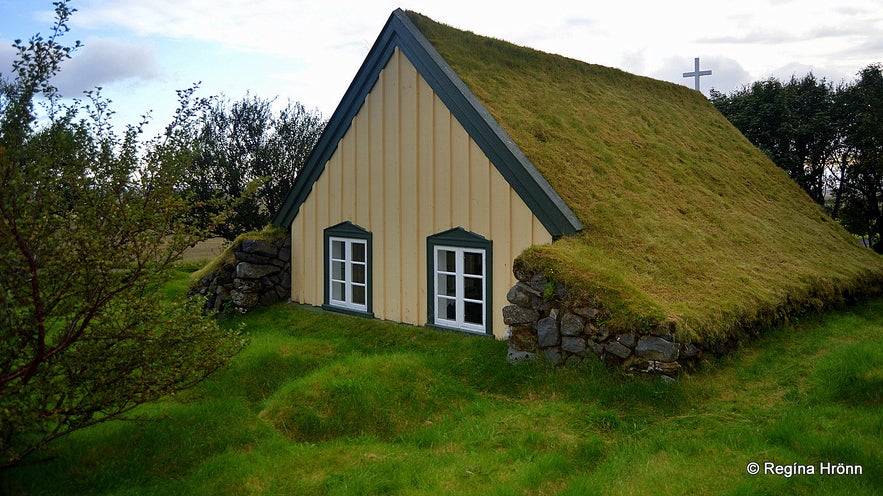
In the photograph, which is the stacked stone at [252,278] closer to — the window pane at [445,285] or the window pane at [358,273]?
the window pane at [358,273]

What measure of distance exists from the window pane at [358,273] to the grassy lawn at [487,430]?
10.9 ft

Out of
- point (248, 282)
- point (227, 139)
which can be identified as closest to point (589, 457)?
point (248, 282)

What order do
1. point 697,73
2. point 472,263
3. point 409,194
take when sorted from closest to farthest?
point 472,263, point 409,194, point 697,73

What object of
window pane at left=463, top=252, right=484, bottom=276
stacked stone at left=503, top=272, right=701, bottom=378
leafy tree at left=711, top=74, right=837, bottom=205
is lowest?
stacked stone at left=503, top=272, right=701, bottom=378

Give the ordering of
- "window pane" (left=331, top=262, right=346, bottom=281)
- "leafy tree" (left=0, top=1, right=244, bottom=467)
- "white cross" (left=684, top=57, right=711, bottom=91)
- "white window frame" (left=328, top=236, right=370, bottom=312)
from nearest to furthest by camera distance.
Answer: "leafy tree" (left=0, top=1, right=244, bottom=467) → "white window frame" (left=328, top=236, right=370, bottom=312) → "window pane" (left=331, top=262, right=346, bottom=281) → "white cross" (left=684, top=57, right=711, bottom=91)

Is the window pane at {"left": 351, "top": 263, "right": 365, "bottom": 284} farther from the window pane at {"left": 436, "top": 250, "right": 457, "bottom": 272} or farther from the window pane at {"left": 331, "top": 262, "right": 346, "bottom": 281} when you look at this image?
the window pane at {"left": 436, "top": 250, "right": 457, "bottom": 272}

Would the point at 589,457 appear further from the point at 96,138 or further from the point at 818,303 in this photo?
the point at 818,303

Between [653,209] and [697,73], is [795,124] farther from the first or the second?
[653,209]

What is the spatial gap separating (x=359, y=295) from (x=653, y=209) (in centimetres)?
579

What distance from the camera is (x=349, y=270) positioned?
1310 centimetres

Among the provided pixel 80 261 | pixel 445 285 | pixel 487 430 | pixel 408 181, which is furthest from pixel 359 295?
pixel 80 261

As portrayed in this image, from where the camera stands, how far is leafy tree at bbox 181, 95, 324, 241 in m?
25.9

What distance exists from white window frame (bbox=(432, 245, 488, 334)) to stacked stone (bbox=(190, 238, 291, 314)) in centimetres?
433

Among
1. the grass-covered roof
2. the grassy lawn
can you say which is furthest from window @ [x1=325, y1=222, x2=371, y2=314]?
the grass-covered roof
